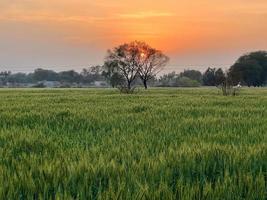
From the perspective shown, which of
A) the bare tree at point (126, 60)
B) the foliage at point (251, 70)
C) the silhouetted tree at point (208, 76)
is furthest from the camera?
the silhouetted tree at point (208, 76)

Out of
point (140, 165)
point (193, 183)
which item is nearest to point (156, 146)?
point (140, 165)

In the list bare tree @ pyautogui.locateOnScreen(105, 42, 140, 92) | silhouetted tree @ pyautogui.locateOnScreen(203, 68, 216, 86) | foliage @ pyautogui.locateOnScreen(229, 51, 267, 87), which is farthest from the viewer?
silhouetted tree @ pyautogui.locateOnScreen(203, 68, 216, 86)

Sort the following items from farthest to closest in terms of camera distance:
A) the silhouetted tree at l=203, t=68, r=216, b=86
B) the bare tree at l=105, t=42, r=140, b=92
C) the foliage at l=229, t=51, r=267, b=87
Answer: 1. the silhouetted tree at l=203, t=68, r=216, b=86
2. the foliage at l=229, t=51, r=267, b=87
3. the bare tree at l=105, t=42, r=140, b=92

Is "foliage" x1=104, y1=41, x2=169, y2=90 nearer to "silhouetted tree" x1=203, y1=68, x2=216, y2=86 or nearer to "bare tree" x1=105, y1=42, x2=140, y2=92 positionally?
"bare tree" x1=105, y1=42, x2=140, y2=92

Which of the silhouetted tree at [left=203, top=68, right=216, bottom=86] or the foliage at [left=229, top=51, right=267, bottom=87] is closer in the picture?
the foliage at [left=229, top=51, right=267, bottom=87]

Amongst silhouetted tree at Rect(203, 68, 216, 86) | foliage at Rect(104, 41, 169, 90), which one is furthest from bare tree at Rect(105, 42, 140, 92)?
silhouetted tree at Rect(203, 68, 216, 86)

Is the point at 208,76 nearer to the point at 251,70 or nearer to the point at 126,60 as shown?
the point at 251,70

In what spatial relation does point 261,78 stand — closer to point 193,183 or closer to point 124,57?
point 124,57

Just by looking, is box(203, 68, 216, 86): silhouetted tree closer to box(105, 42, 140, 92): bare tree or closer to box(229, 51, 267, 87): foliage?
box(229, 51, 267, 87): foliage

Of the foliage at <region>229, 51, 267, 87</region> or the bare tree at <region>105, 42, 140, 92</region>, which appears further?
the foliage at <region>229, 51, 267, 87</region>

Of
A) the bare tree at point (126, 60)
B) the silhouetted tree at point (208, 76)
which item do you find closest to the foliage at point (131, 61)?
the bare tree at point (126, 60)

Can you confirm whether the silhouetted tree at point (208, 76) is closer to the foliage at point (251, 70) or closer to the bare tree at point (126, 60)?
the foliage at point (251, 70)

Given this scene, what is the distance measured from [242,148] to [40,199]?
3720 millimetres

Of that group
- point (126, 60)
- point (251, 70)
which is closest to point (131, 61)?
point (126, 60)
